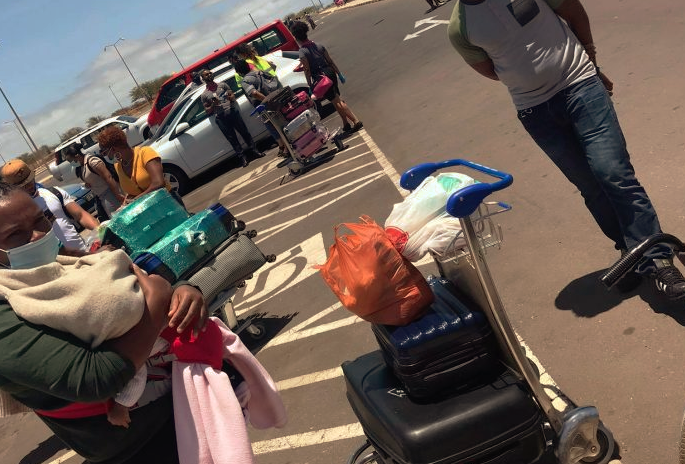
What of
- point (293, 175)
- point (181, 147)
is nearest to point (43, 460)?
point (293, 175)

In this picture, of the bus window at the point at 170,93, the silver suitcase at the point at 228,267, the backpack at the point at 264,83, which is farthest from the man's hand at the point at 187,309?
the bus window at the point at 170,93

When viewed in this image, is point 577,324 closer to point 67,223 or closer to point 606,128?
point 606,128

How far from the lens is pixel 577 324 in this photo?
12.3 feet

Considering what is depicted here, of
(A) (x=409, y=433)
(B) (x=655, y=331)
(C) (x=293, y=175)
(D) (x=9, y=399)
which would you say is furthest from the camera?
(C) (x=293, y=175)

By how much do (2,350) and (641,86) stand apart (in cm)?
657

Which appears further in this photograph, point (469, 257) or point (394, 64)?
point (394, 64)

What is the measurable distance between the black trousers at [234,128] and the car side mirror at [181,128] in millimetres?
724

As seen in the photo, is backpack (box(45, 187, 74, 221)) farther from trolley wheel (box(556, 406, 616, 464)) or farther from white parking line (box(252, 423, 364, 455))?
trolley wheel (box(556, 406, 616, 464))

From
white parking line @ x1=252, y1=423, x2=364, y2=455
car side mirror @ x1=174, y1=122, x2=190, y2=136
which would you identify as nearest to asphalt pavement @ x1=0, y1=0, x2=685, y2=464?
white parking line @ x1=252, y1=423, x2=364, y2=455

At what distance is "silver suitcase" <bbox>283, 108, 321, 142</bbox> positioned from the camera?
397 inches

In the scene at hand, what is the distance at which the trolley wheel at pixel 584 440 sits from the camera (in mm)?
2512

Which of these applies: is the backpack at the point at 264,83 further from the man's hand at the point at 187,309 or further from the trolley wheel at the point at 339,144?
the man's hand at the point at 187,309

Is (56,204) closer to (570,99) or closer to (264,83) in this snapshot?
(570,99)

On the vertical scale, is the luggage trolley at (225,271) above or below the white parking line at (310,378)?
above
